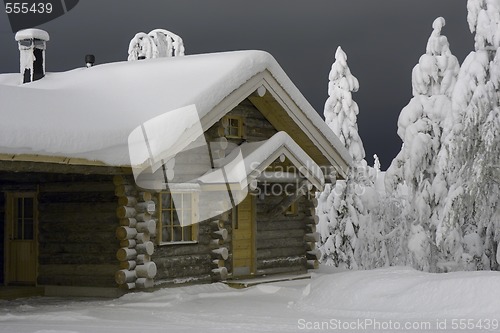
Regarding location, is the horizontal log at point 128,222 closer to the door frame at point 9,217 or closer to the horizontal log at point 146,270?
the horizontal log at point 146,270

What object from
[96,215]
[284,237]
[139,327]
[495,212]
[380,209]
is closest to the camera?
[139,327]

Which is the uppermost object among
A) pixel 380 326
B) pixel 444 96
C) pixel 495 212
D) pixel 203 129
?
pixel 444 96

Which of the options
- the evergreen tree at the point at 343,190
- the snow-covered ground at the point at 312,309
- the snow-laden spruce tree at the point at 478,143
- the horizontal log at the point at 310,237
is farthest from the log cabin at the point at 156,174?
the evergreen tree at the point at 343,190

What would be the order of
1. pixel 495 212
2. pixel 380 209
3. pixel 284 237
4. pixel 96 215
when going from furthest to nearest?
pixel 380 209 < pixel 495 212 < pixel 284 237 < pixel 96 215

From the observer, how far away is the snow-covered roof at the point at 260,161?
18344mm

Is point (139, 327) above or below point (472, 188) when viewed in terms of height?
below

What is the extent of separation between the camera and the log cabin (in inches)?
647

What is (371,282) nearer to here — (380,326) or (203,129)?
(380,326)

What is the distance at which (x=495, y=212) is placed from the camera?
76.8ft

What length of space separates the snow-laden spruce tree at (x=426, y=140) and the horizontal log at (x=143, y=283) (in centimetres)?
1188

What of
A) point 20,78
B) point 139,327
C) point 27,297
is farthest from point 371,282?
point 20,78

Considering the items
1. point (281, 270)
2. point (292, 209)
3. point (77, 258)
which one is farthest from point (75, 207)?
point (292, 209)

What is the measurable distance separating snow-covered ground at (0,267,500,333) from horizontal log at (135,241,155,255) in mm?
874

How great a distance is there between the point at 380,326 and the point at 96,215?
23.6 ft
